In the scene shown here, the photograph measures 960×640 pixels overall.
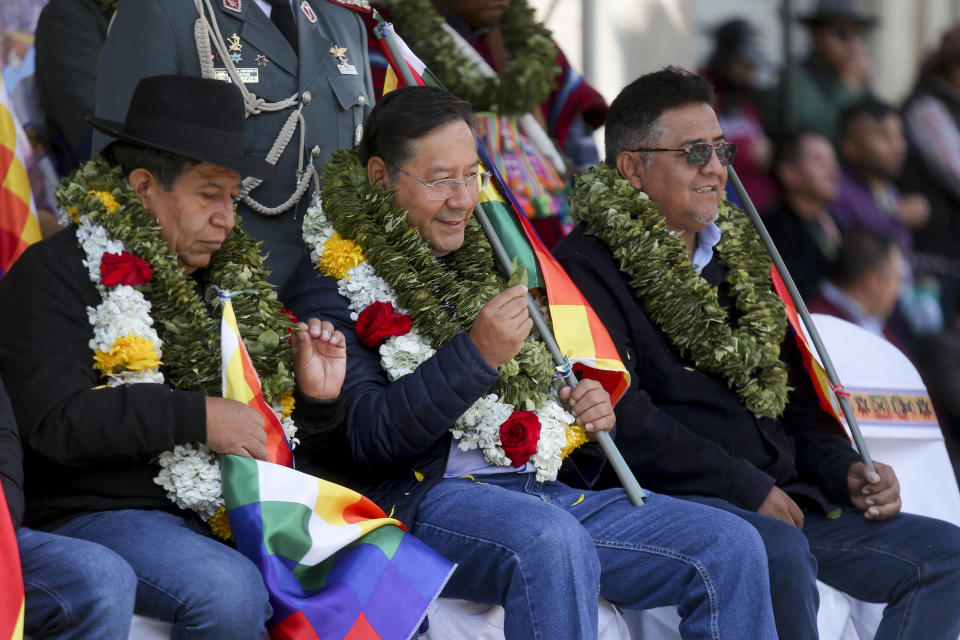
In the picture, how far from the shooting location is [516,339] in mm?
3354

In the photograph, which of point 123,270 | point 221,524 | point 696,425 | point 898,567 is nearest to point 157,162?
point 123,270

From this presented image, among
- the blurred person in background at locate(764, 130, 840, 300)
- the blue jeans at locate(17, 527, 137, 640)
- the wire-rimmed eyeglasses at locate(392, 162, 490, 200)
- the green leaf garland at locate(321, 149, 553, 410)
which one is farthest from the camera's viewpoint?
the blurred person in background at locate(764, 130, 840, 300)

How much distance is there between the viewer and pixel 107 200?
3.22 meters

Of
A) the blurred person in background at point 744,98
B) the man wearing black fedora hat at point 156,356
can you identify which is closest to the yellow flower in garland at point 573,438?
the man wearing black fedora hat at point 156,356

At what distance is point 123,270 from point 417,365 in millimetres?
839

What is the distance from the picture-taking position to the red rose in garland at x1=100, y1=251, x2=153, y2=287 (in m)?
3.11

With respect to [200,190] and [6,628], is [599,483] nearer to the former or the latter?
[200,190]

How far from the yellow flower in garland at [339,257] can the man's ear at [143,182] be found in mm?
541

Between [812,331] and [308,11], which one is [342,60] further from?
[812,331]

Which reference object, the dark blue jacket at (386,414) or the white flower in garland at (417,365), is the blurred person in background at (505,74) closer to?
the white flower in garland at (417,365)

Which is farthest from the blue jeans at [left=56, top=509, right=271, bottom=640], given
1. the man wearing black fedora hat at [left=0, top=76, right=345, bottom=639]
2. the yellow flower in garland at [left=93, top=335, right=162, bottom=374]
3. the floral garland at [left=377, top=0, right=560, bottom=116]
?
the floral garland at [left=377, top=0, right=560, bottom=116]

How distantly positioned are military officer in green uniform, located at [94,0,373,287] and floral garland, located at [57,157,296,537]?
547mm

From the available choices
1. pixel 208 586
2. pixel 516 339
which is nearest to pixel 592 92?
pixel 516 339

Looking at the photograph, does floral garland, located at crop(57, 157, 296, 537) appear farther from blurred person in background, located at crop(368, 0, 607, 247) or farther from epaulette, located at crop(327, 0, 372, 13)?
blurred person in background, located at crop(368, 0, 607, 247)
